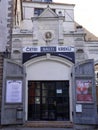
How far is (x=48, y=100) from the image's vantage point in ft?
46.4

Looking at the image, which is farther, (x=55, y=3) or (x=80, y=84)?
(x=55, y=3)

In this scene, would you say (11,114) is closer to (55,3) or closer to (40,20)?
(40,20)

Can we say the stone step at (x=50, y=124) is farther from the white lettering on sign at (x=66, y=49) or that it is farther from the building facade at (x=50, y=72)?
the white lettering on sign at (x=66, y=49)

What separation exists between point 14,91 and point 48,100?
188cm

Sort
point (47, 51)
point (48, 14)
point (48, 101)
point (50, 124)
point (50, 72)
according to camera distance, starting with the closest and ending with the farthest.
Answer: point (50, 124) < point (48, 101) < point (47, 51) < point (50, 72) < point (48, 14)

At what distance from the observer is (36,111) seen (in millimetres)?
14055

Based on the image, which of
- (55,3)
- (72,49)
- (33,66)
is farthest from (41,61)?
(55,3)

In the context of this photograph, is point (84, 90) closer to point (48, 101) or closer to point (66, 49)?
point (48, 101)

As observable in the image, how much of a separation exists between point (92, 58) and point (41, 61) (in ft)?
9.00

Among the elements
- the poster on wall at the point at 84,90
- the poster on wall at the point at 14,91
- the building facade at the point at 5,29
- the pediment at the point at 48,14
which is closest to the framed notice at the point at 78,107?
the poster on wall at the point at 84,90

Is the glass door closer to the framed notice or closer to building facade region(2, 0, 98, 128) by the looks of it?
building facade region(2, 0, 98, 128)

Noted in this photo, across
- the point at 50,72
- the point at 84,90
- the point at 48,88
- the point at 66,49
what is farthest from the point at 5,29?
the point at 84,90

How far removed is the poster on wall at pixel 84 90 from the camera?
13641mm

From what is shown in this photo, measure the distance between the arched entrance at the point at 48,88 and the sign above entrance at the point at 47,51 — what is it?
0.21 meters
